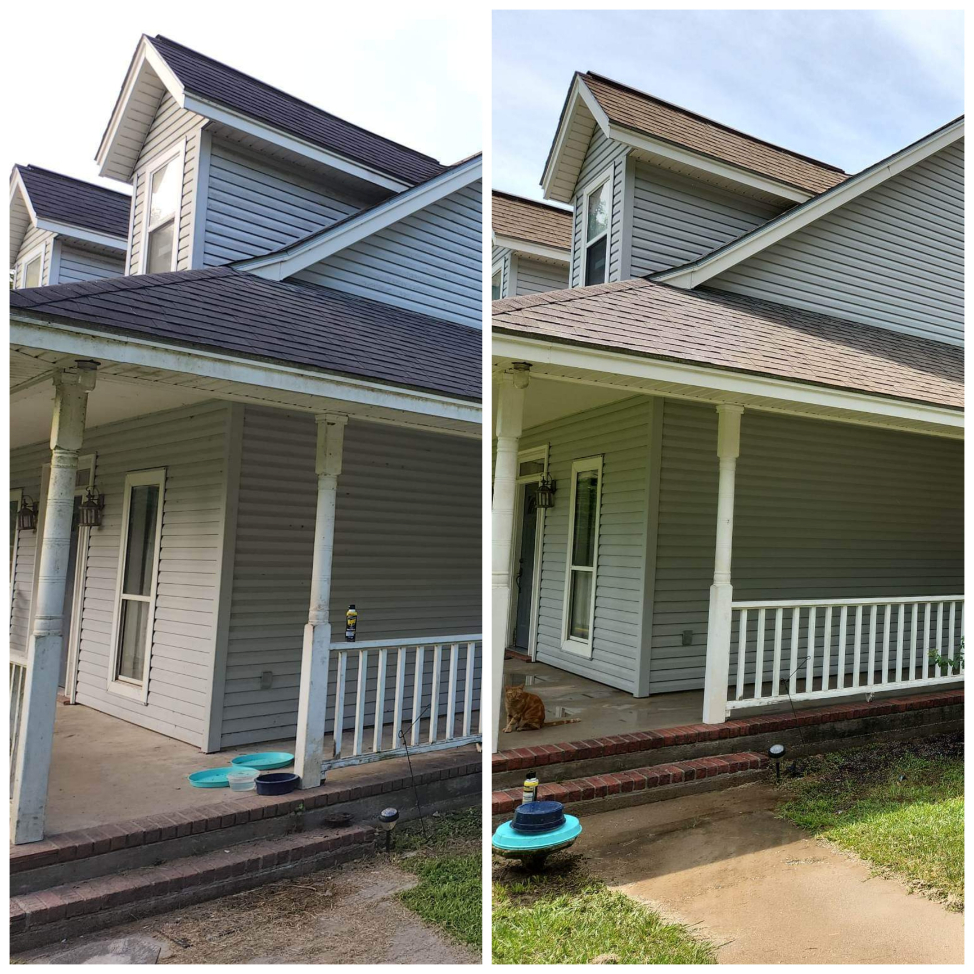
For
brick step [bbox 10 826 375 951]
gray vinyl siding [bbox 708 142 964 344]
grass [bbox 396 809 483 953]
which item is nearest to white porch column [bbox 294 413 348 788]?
brick step [bbox 10 826 375 951]

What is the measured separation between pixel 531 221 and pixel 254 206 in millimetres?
5116

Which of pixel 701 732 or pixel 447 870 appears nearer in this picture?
pixel 447 870

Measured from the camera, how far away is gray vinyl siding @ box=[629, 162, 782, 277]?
804 cm

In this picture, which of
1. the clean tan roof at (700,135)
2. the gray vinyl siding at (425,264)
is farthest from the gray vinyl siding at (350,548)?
the clean tan roof at (700,135)

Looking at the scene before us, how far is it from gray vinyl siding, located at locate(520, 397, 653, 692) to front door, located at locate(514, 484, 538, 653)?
64cm

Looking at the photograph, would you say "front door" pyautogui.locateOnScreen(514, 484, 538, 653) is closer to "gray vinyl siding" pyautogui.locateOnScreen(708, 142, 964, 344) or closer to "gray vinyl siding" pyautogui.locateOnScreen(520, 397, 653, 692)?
"gray vinyl siding" pyautogui.locateOnScreen(520, 397, 653, 692)

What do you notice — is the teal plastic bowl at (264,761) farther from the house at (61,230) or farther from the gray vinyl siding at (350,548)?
the house at (61,230)

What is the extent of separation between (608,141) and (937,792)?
6.20 metres

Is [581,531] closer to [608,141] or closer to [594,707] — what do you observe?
[594,707]

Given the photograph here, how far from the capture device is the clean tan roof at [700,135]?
791 centimetres

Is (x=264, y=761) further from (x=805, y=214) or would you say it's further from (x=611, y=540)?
(x=805, y=214)

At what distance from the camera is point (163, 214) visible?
7555 mm

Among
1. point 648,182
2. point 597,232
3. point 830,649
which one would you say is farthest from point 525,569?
point 648,182

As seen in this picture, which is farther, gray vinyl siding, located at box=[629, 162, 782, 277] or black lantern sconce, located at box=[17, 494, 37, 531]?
black lantern sconce, located at box=[17, 494, 37, 531]
